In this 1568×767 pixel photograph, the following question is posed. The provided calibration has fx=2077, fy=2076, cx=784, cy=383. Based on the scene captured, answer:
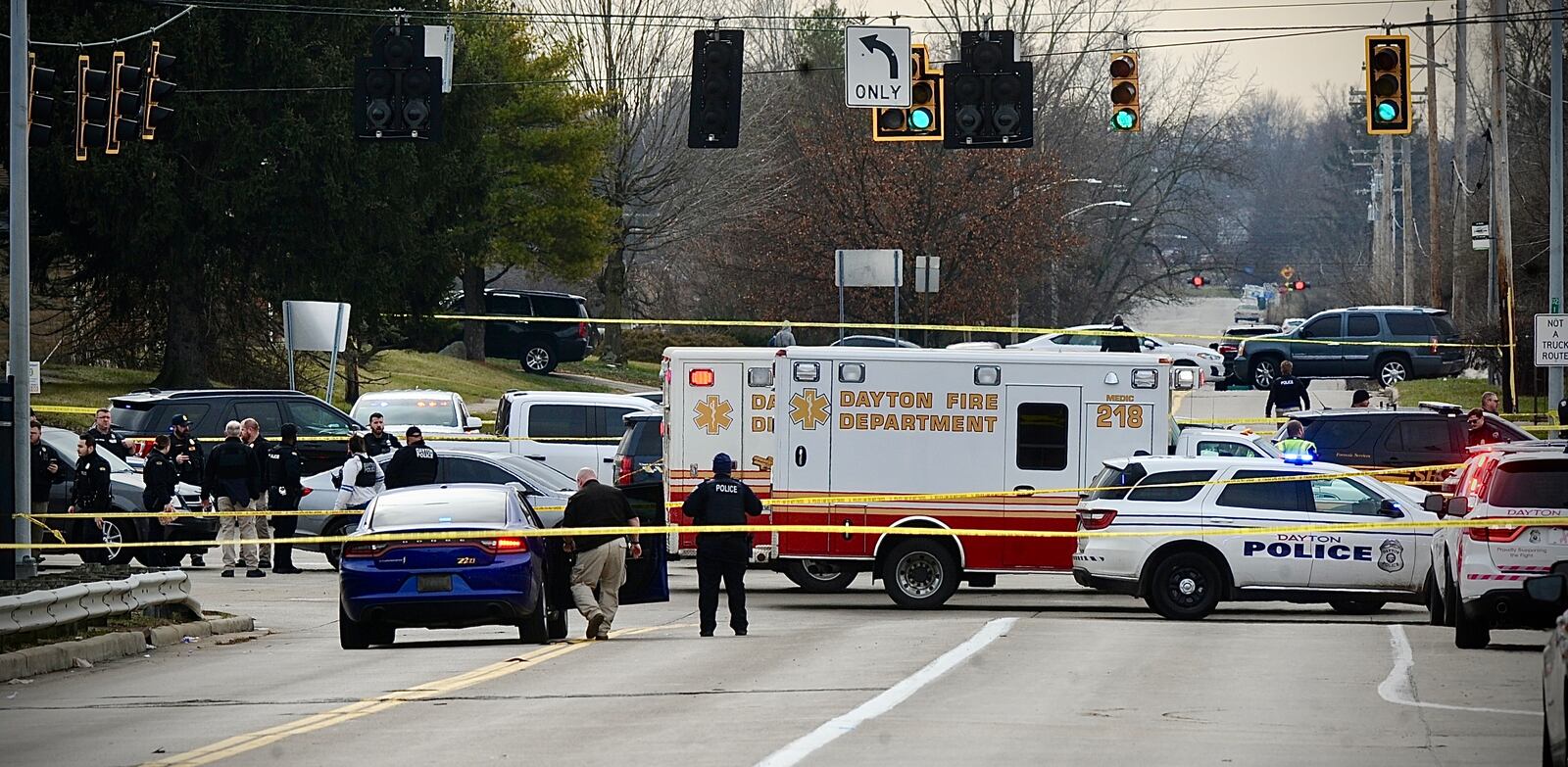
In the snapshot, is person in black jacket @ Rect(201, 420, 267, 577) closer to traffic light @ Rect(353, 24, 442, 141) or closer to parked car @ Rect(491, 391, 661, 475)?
traffic light @ Rect(353, 24, 442, 141)

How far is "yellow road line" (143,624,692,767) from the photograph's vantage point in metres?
10.8

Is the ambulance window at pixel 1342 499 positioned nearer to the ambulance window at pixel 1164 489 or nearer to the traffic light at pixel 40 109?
the ambulance window at pixel 1164 489

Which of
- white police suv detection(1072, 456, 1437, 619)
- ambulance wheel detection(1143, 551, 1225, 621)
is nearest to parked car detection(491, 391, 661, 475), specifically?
white police suv detection(1072, 456, 1437, 619)

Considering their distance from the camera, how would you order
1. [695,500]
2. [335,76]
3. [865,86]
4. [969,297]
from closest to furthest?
[695,500]
[865,86]
[335,76]
[969,297]

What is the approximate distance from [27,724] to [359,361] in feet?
118

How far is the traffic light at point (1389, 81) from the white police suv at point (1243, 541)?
4.90 metres

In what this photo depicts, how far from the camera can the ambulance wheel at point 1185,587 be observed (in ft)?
→ 65.7

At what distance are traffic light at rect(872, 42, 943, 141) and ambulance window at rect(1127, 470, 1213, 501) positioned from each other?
20.7 feet

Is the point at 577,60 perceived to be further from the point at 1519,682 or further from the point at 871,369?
the point at 1519,682

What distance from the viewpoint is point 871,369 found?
21859 mm

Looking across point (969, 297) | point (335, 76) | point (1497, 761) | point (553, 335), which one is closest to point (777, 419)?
point (1497, 761)

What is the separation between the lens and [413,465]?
2502 cm

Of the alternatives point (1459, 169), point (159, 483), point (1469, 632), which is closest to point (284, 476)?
point (159, 483)

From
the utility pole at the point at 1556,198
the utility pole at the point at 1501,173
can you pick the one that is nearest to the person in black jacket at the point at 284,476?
the utility pole at the point at 1556,198
